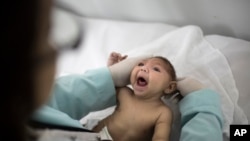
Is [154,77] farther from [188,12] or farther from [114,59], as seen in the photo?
[188,12]

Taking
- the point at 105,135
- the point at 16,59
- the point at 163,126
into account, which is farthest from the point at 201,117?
the point at 16,59

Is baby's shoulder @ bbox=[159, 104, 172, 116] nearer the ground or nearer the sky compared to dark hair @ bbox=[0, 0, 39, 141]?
nearer the ground

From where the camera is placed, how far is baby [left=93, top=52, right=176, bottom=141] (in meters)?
0.84

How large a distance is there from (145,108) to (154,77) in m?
0.07

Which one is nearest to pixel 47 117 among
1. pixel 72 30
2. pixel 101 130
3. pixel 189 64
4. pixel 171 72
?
pixel 101 130

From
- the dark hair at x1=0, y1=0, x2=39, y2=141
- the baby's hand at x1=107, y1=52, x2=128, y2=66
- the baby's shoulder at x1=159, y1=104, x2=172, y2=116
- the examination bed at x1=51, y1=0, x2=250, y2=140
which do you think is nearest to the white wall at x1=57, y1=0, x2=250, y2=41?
the examination bed at x1=51, y1=0, x2=250, y2=140

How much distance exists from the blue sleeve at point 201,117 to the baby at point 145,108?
0.12ft

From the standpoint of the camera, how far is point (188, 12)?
1.11 meters

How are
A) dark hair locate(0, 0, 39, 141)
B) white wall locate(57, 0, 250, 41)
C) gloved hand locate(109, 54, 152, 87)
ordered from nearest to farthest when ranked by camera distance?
1. dark hair locate(0, 0, 39, 141)
2. gloved hand locate(109, 54, 152, 87)
3. white wall locate(57, 0, 250, 41)

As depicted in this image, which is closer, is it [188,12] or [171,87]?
[171,87]

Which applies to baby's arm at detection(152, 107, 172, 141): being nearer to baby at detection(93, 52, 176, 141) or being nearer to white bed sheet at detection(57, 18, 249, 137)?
baby at detection(93, 52, 176, 141)

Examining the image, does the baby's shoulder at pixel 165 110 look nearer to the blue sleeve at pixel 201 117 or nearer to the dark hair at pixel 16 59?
the blue sleeve at pixel 201 117

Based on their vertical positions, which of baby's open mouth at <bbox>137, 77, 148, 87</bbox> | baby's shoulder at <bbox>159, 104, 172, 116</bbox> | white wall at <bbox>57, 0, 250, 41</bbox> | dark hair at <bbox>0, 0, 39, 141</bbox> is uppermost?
dark hair at <bbox>0, 0, 39, 141</bbox>

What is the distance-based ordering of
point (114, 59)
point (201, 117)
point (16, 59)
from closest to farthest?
point (16, 59), point (201, 117), point (114, 59)
